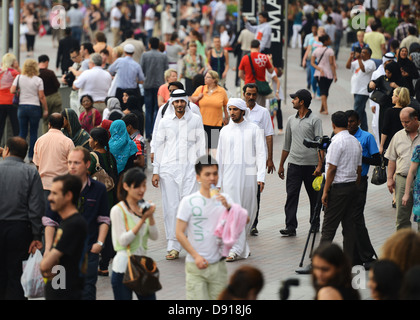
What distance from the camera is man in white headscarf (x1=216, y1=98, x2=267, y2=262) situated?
1061 cm

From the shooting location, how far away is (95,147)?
1017 cm

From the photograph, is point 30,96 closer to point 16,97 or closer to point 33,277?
point 16,97

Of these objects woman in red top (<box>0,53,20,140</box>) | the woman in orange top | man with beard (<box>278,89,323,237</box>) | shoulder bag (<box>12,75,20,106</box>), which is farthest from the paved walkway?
woman in red top (<box>0,53,20,140</box>)

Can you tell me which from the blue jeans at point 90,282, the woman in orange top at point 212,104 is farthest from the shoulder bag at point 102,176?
the woman in orange top at point 212,104

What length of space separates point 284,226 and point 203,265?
17.0 feet

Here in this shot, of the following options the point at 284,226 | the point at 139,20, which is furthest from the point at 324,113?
the point at 139,20

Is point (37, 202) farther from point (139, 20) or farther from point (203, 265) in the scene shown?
point (139, 20)

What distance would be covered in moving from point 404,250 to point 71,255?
2508 millimetres

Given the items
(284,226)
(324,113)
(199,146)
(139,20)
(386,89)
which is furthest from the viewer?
(139,20)

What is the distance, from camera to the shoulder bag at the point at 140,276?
712 cm

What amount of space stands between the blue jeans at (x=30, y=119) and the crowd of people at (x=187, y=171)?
0.08ft

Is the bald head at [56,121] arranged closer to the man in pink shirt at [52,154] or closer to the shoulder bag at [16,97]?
the man in pink shirt at [52,154]

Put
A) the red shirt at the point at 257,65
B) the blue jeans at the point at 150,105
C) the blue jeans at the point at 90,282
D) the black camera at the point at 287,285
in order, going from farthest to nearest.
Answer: the blue jeans at the point at 150,105, the red shirt at the point at 257,65, the blue jeans at the point at 90,282, the black camera at the point at 287,285

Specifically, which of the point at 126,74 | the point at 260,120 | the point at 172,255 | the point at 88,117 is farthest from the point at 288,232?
the point at 126,74
